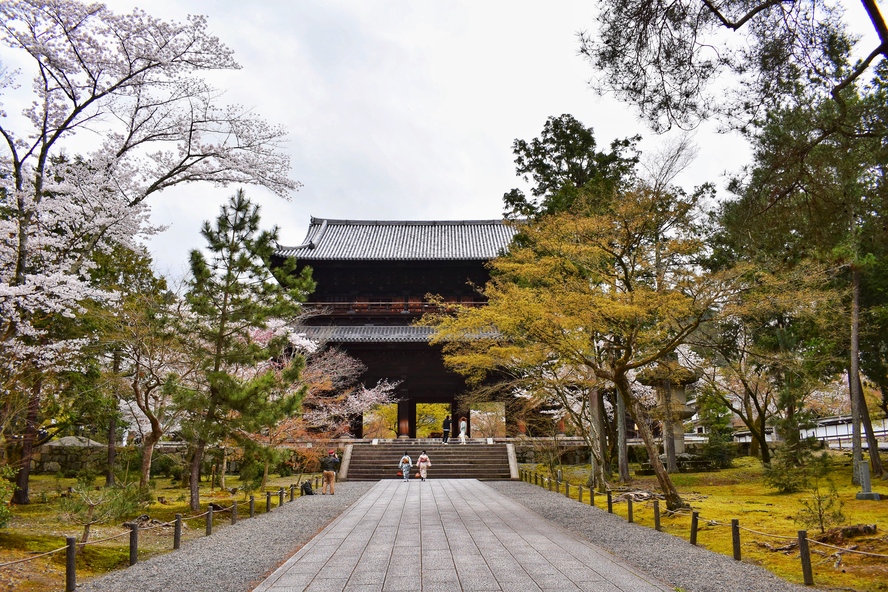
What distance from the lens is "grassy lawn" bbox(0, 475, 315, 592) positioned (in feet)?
26.2

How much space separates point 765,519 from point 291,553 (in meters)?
9.36

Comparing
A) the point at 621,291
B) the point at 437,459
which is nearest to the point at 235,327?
the point at 621,291

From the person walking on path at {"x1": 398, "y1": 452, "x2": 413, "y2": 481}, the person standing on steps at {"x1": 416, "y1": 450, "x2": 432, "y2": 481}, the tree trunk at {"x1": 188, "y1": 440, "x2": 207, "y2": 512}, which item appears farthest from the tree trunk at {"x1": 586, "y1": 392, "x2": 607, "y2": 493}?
the tree trunk at {"x1": 188, "y1": 440, "x2": 207, "y2": 512}

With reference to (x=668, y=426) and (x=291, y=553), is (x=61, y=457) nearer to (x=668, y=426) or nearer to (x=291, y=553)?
(x=291, y=553)

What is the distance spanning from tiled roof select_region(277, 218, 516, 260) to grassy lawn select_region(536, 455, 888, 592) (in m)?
13.0

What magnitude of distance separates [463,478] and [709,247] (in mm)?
12076

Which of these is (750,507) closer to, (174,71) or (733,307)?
(733,307)

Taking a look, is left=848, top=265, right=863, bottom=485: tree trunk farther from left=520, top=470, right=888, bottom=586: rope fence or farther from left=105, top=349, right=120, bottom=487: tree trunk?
left=105, top=349, right=120, bottom=487: tree trunk

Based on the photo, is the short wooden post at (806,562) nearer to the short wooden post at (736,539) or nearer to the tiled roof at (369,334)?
the short wooden post at (736,539)

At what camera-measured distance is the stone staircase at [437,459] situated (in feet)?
78.8

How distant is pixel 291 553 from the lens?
9273 millimetres

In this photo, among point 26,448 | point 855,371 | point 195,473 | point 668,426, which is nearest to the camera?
point 195,473

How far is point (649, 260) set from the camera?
13.5 metres

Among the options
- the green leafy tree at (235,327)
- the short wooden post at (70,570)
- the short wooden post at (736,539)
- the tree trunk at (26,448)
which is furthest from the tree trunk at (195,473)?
the short wooden post at (736,539)
